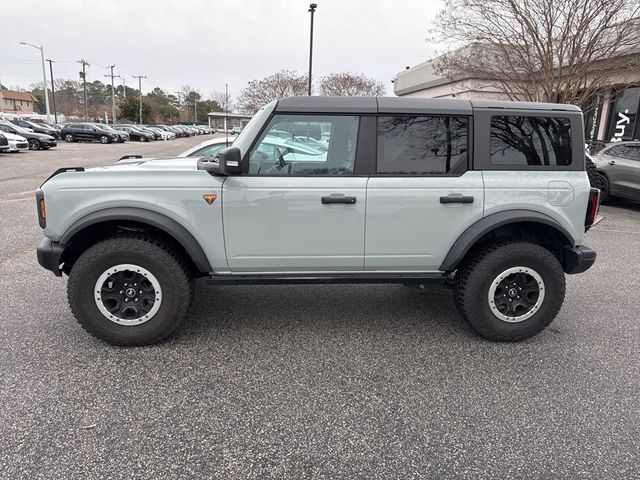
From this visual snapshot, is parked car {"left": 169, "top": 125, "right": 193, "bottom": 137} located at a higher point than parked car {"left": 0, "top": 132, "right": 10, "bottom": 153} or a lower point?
higher

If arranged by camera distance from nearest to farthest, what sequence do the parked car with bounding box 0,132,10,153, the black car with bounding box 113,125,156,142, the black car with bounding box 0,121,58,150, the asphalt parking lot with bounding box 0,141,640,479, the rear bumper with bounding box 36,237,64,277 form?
1. the asphalt parking lot with bounding box 0,141,640,479
2. the rear bumper with bounding box 36,237,64,277
3. the parked car with bounding box 0,132,10,153
4. the black car with bounding box 0,121,58,150
5. the black car with bounding box 113,125,156,142

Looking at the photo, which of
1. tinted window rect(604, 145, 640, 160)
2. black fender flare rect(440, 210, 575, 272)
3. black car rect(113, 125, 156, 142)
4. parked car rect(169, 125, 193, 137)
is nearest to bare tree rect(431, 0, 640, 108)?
tinted window rect(604, 145, 640, 160)

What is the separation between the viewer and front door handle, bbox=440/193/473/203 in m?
3.30

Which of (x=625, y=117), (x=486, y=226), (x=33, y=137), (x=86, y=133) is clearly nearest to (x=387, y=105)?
(x=486, y=226)

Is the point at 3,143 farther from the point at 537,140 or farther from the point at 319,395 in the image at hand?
the point at 537,140

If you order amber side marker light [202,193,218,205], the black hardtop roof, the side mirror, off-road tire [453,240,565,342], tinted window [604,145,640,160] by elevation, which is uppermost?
the black hardtop roof

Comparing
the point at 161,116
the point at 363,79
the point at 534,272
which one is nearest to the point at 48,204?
the point at 534,272

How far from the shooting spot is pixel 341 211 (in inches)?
129

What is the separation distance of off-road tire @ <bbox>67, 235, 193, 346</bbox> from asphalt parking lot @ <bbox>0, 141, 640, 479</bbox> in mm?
140

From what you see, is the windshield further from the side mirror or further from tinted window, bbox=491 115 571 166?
tinted window, bbox=491 115 571 166

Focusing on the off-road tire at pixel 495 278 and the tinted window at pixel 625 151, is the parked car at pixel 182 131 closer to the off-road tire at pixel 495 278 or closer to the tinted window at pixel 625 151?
the tinted window at pixel 625 151

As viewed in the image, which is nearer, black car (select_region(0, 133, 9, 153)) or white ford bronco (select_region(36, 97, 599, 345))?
white ford bronco (select_region(36, 97, 599, 345))

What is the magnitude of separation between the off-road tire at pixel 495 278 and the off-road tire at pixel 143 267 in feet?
7.16

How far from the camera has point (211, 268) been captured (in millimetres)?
3357
